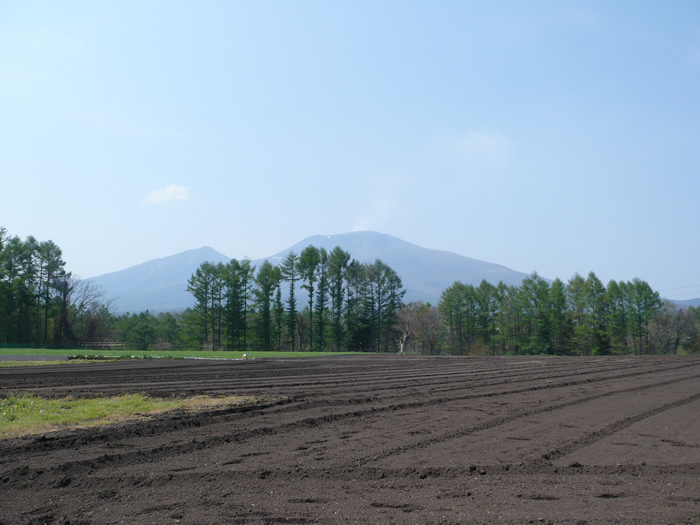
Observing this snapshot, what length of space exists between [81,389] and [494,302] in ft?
254

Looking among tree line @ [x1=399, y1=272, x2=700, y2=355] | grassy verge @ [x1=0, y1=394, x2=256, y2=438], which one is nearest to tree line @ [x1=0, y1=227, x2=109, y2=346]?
tree line @ [x1=399, y1=272, x2=700, y2=355]

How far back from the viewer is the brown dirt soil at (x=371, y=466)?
5.78 meters

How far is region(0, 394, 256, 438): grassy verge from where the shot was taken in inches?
416

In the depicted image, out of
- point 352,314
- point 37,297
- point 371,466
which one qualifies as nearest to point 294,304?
point 352,314

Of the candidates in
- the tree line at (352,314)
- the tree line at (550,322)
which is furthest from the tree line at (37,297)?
the tree line at (550,322)

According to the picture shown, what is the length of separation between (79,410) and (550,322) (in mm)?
77652

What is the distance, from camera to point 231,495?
6.32 metres

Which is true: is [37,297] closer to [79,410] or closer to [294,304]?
[294,304]

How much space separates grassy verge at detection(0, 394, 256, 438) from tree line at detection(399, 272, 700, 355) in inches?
2829

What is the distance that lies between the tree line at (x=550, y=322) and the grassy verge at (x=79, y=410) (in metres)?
71.9

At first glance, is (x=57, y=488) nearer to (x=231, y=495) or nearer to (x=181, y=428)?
(x=231, y=495)

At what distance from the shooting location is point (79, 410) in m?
12.4

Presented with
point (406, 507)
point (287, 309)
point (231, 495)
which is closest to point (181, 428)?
point (231, 495)

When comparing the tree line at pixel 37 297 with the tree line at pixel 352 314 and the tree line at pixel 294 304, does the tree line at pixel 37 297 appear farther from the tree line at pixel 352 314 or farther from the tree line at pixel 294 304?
the tree line at pixel 294 304
